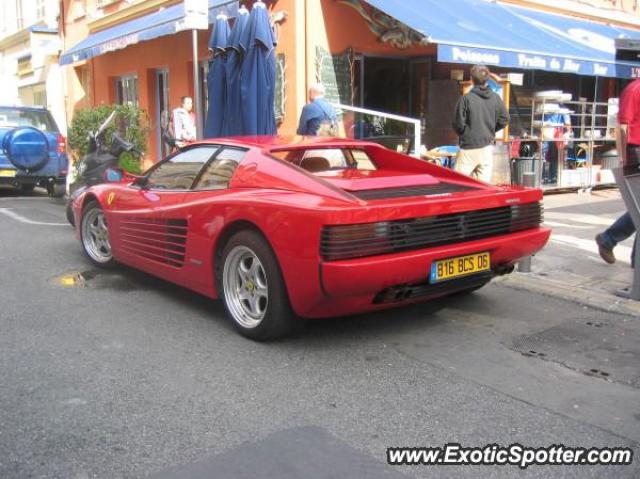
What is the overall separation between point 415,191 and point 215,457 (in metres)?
2.37

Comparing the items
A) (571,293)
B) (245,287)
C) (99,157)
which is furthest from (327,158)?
(99,157)

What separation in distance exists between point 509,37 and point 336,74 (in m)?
2.81

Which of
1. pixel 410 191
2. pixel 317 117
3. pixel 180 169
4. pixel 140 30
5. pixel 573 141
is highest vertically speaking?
A: pixel 140 30

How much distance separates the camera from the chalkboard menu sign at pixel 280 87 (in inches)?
412

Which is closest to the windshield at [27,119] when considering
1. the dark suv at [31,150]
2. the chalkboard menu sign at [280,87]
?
the dark suv at [31,150]

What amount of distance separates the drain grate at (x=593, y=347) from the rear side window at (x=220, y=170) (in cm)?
229

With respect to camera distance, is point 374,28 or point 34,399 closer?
point 34,399

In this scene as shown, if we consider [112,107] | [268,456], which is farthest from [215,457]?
[112,107]

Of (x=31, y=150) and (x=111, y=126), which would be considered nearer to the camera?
(x=31, y=150)

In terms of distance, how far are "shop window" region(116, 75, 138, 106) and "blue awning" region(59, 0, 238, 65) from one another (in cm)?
123

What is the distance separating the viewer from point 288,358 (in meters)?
4.00

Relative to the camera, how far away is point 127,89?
662 inches

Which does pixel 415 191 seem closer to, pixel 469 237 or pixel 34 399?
pixel 469 237

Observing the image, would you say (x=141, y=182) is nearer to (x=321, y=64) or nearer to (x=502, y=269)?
(x=502, y=269)
